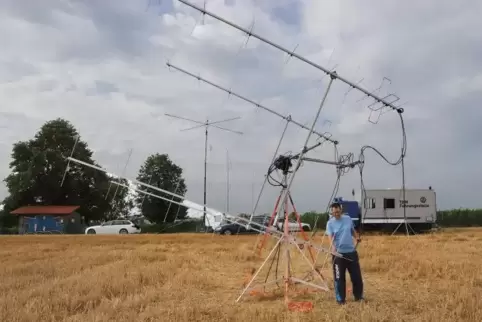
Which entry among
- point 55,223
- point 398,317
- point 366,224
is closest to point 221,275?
point 398,317

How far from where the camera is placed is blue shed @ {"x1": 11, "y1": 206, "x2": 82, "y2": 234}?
62.3 meters

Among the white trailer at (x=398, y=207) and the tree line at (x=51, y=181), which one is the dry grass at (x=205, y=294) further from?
the tree line at (x=51, y=181)

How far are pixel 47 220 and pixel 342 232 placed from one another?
57722 mm

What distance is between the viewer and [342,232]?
10.4 meters

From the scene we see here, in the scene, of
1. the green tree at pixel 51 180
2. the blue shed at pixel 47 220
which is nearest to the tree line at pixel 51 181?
the green tree at pixel 51 180

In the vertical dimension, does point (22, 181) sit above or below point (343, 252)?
above

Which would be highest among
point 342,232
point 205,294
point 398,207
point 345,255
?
point 398,207

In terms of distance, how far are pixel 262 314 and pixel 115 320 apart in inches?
87.9

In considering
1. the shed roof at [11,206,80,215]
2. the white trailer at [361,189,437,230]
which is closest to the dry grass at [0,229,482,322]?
the white trailer at [361,189,437,230]

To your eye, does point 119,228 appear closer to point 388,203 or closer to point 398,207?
point 388,203

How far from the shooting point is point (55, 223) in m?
63.0

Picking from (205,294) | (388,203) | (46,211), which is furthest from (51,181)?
(205,294)

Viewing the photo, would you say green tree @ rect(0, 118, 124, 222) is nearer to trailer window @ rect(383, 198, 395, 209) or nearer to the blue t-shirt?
trailer window @ rect(383, 198, 395, 209)

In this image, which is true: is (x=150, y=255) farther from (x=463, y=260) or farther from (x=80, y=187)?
(x=80, y=187)
